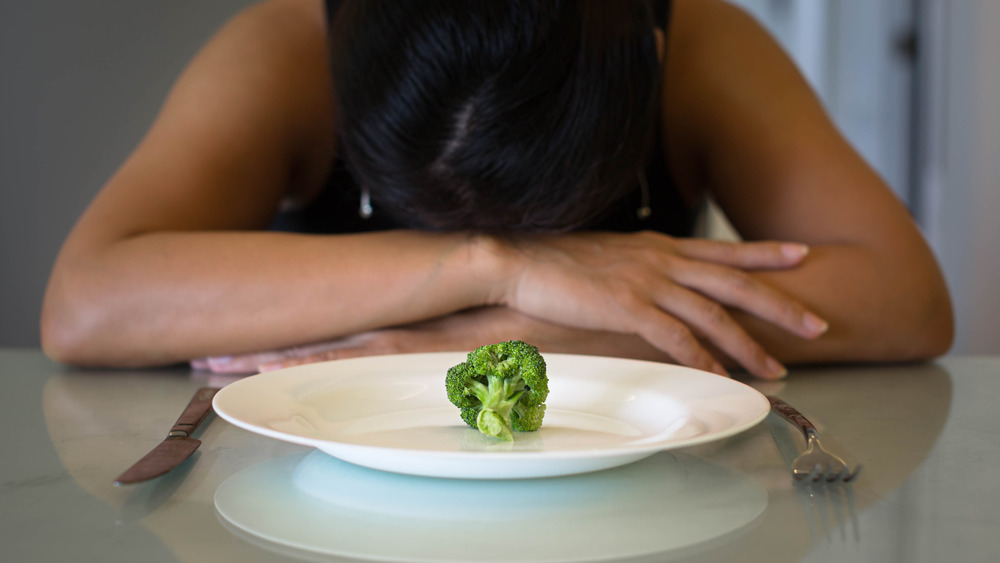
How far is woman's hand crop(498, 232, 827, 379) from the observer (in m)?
0.97

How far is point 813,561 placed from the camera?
0.40 meters

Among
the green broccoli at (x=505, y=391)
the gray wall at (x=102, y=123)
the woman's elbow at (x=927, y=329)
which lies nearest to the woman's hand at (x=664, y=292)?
the woman's elbow at (x=927, y=329)

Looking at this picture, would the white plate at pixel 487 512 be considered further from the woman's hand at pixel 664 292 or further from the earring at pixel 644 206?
the earring at pixel 644 206

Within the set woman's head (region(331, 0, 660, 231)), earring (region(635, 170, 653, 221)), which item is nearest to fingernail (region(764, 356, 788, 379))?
woman's head (region(331, 0, 660, 231))

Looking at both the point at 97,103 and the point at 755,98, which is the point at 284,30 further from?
the point at 97,103

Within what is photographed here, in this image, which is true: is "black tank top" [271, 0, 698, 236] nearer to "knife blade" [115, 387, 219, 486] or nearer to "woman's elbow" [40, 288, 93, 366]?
"woman's elbow" [40, 288, 93, 366]

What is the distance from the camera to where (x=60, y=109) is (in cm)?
273

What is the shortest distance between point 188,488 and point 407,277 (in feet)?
1.57

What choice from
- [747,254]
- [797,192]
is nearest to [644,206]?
[797,192]

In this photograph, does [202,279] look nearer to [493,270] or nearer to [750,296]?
[493,270]

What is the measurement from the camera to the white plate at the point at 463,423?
17.9 inches

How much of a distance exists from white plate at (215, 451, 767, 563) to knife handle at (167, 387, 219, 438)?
10cm

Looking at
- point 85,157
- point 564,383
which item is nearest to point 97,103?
point 85,157

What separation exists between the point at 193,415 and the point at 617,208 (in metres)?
0.96
